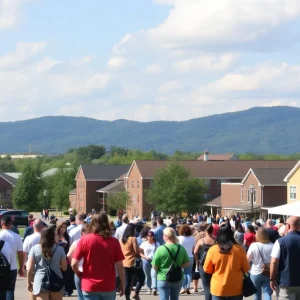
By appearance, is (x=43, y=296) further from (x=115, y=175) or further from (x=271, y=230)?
(x=115, y=175)

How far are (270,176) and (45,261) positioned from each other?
70.4m

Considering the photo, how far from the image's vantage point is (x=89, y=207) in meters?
111

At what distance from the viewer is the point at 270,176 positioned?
81.1 metres

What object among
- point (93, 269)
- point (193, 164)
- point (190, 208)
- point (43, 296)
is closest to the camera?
point (93, 269)

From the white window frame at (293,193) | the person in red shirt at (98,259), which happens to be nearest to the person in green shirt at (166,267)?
the person in red shirt at (98,259)

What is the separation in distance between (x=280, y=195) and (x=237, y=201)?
17.9ft

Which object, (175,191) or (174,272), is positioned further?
(175,191)

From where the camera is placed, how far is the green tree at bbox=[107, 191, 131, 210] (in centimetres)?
9850

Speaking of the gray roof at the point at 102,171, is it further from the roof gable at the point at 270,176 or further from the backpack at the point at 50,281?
the backpack at the point at 50,281

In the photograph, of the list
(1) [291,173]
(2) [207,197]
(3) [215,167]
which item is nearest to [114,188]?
(3) [215,167]

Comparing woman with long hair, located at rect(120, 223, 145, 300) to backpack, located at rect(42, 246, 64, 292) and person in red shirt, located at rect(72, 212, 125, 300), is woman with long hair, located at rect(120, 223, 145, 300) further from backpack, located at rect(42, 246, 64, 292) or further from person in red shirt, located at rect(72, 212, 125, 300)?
person in red shirt, located at rect(72, 212, 125, 300)

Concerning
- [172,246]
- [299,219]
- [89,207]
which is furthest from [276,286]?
[89,207]

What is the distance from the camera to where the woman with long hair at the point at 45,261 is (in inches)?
466

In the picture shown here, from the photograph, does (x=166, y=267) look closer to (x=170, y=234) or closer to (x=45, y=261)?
(x=170, y=234)
